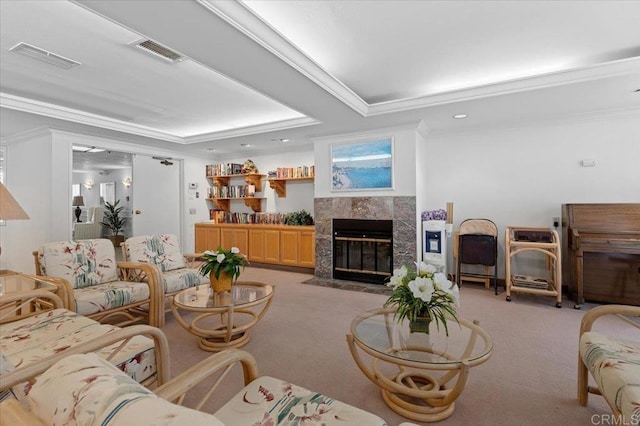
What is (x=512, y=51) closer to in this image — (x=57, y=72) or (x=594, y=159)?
(x=594, y=159)

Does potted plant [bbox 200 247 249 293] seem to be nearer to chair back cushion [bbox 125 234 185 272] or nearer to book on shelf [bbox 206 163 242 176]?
chair back cushion [bbox 125 234 185 272]

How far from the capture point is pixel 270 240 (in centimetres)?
586

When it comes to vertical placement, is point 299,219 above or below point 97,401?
above

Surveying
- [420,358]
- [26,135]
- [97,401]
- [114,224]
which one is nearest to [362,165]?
[420,358]

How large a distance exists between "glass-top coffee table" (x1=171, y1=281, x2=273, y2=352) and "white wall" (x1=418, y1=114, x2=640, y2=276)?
296 cm

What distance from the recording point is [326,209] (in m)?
5.12

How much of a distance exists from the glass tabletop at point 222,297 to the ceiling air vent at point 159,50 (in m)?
2.09

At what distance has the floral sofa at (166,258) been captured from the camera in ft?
11.1

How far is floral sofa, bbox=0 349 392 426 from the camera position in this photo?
637 millimetres

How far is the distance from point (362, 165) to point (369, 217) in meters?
0.81

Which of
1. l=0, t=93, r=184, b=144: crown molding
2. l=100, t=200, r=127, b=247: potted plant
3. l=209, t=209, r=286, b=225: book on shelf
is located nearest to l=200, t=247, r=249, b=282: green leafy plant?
l=0, t=93, r=184, b=144: crown molding

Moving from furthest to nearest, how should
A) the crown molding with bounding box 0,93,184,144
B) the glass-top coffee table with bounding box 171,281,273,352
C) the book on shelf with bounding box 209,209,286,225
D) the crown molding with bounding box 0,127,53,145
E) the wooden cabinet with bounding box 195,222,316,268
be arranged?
1. the book on shelf with bounding box 209,209,286,225
2. the wooden cabinet with bounding box 195,222,316,268
3. the crown molding with bounding box 0,127,53,145
4. the crown molding with bounding box 0,93,184,144
5. the glass-top coffee table with bounding box 171,281,273,352

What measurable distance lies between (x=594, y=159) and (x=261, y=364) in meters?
4.71

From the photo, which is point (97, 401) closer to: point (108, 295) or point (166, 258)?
point (108, 295)
